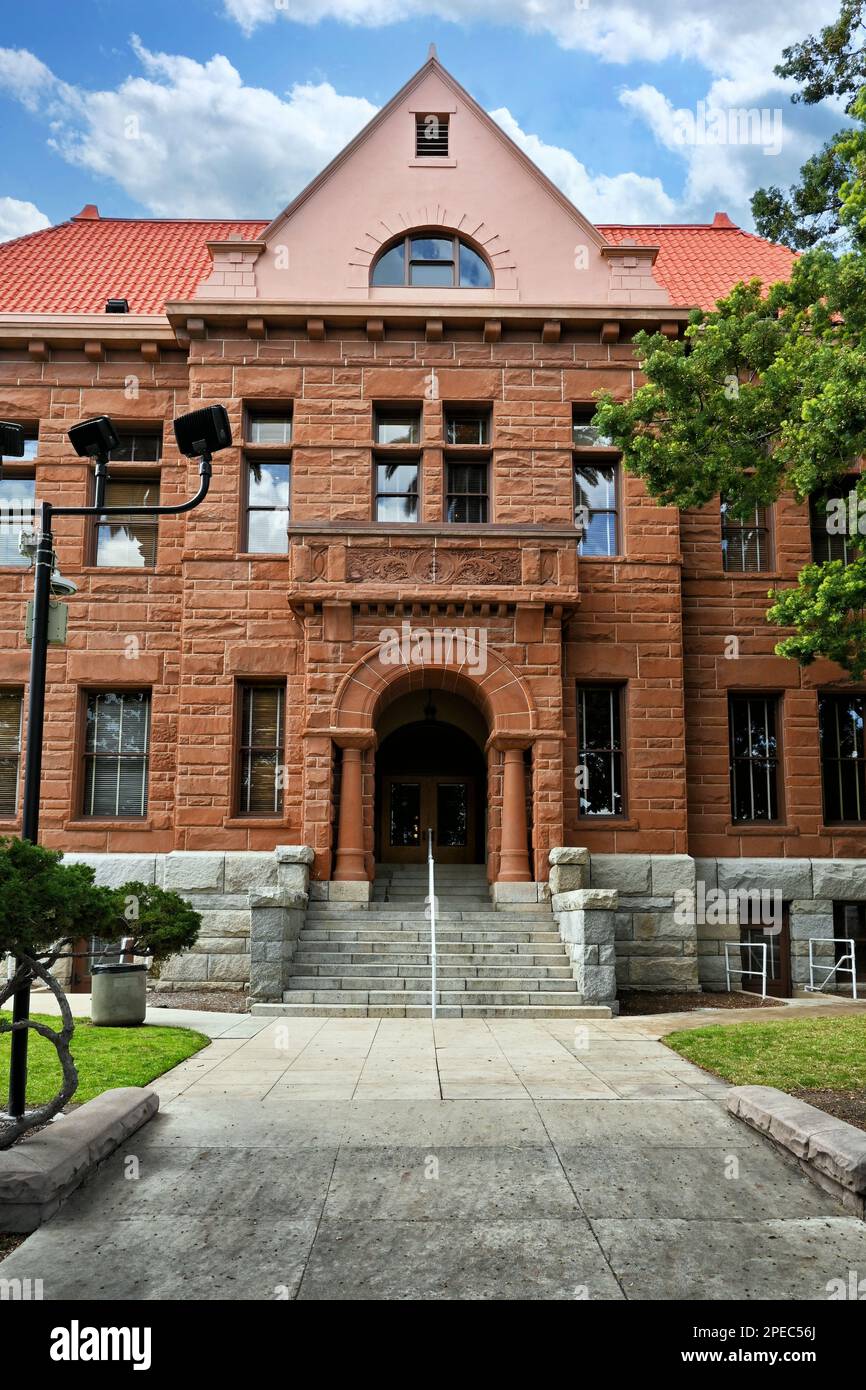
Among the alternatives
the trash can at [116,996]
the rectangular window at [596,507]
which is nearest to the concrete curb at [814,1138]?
the trash can at [116,996]

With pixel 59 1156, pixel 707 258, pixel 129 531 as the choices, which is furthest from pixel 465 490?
pixel 59 1156

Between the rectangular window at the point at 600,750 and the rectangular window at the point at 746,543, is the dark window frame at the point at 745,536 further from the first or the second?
the rectangular window at the point at 600,750

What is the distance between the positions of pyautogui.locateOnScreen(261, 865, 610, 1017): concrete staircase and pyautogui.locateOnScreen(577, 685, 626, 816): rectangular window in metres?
2.33

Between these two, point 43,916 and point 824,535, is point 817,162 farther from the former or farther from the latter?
point 43,916

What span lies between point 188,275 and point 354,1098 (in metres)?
17.0

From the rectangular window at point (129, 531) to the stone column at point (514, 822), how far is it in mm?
6917

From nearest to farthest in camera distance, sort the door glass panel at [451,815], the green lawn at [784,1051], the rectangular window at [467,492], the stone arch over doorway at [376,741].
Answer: the green lawn at [784,1051], the stone arch over doorway at [376,741], the rectangular window at [467,492], the door glass panel at [451,815]

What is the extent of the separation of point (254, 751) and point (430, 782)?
3699 mm

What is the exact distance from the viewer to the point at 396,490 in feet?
56.3

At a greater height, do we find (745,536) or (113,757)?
(745,536)

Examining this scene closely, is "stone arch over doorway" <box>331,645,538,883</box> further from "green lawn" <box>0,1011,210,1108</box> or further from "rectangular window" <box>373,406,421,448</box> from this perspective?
"green lawn" <box>0,1011,210,1108</box>

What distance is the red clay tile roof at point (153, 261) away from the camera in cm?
1894

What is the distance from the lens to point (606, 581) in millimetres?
16734

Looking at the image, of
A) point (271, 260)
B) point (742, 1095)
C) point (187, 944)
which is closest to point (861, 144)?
point (742, 1095)
